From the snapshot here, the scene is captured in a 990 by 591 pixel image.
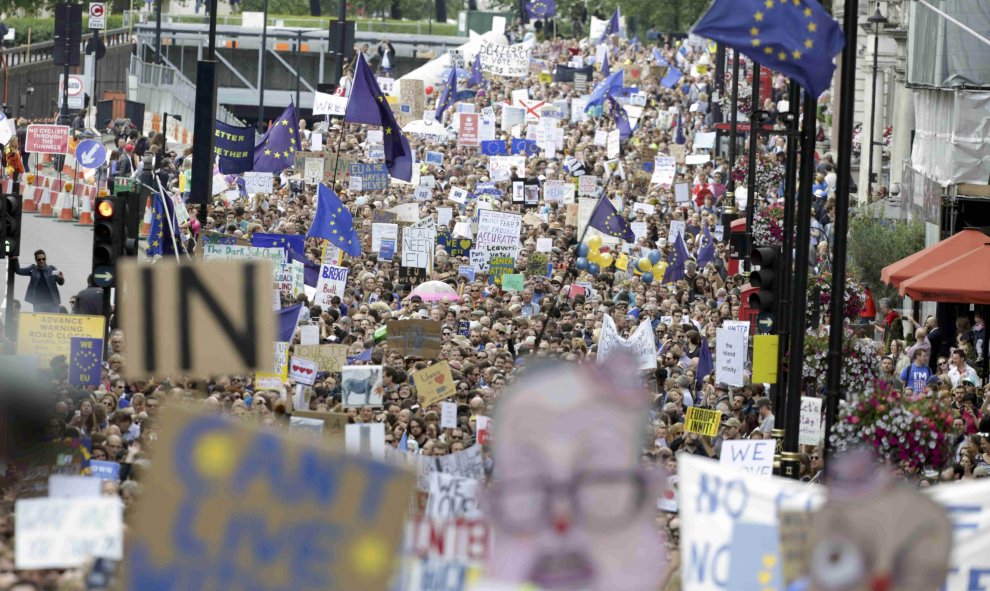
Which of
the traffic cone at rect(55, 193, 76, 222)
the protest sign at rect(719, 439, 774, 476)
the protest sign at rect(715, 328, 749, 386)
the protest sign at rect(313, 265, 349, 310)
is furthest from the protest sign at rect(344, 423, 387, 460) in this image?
the traffic cone at rect(55, 193, 76, 222)

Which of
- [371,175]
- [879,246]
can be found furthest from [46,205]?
[879,246]

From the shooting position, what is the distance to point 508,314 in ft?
80.1

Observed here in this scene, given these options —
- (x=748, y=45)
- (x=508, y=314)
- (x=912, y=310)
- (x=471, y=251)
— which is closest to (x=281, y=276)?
(x=508, y=314)

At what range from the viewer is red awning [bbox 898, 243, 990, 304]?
2269cm

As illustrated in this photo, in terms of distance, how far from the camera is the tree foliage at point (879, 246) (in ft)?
107

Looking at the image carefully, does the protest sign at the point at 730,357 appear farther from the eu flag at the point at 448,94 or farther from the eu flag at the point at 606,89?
the eu flag at the point at 448,94

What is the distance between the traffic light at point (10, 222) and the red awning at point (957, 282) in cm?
1039

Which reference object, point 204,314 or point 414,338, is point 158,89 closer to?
point 414,338

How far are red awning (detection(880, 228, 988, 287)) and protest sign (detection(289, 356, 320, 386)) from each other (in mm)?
9493

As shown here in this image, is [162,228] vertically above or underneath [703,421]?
above

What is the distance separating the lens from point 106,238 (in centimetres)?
2033

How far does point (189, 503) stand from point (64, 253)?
2989 centimetres

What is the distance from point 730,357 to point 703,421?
2.15 metres

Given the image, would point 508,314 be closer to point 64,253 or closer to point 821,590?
point 64,253
